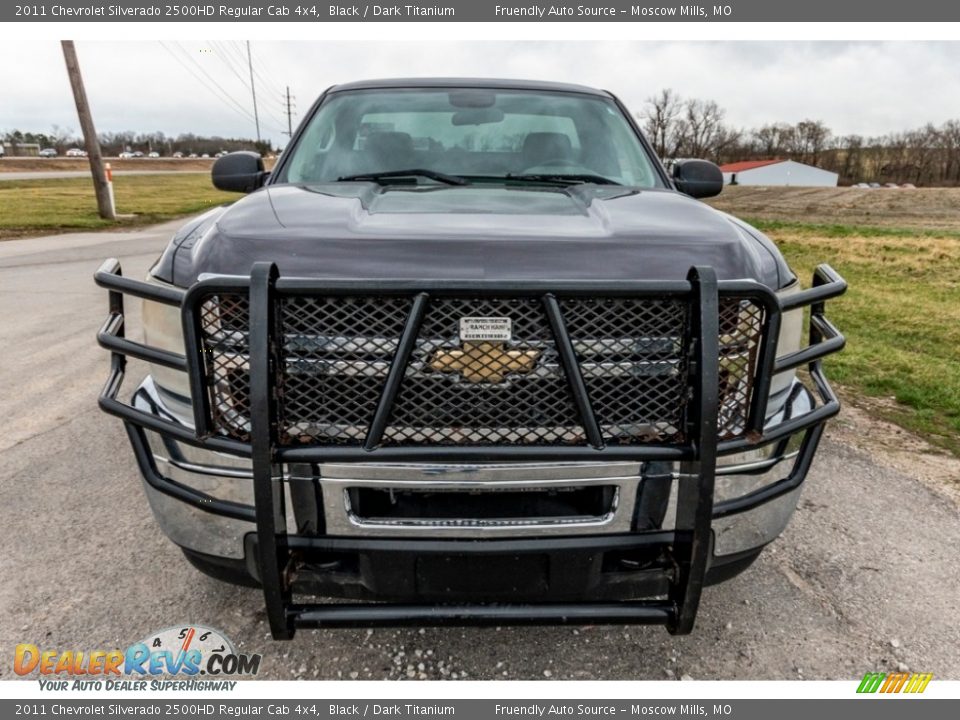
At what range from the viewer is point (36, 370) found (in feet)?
17.4

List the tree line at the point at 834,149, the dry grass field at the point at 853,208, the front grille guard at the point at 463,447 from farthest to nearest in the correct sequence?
the tree line at the point at 834,149 → the dry grass field at the point at 853,208 → the front grille guard at the point at 463,447

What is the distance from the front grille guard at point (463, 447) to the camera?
5.45 ft

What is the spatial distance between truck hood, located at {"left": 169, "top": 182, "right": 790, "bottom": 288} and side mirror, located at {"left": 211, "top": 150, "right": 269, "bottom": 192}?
→ 1.21 meters

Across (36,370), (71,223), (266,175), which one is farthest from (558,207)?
(71,223)

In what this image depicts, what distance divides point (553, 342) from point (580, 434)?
0.25 meters

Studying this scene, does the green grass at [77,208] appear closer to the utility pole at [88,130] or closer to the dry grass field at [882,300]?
the dry grass field at [882,300]

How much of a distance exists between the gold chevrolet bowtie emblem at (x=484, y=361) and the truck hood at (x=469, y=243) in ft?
0.61

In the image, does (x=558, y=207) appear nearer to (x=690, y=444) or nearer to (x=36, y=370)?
(x=690, y=444)

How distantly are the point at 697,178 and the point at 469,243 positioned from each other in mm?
2097

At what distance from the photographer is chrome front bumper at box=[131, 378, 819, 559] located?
1782 millimetres

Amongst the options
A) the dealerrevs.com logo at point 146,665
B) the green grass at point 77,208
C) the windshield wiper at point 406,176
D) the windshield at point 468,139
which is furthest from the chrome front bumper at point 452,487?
the green grass at point 77,208

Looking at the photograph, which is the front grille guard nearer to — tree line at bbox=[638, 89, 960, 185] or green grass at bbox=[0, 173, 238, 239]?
green grass at bbox=[0, 173, 238, 239]

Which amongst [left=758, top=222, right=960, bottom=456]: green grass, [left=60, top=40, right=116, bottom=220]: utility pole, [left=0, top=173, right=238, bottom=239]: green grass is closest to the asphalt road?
[left=758, top=222, right=960, bottom=456]: green grass

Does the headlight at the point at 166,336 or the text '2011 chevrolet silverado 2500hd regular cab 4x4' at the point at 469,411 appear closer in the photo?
the text '2011 chevrolet silverado 2500hd regular cab 4x4' at the point at 469,411
